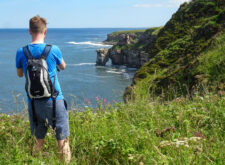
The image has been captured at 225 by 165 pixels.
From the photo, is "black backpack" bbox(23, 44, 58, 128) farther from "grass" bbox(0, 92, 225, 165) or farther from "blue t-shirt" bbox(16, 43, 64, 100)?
"grass" bbox(0, 92, 225, 165)

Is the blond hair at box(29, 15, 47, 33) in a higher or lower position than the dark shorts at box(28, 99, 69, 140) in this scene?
higher

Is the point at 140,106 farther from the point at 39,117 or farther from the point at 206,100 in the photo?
the point at 39,117

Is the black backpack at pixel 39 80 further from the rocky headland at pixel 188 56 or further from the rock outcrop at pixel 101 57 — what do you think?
the rock outcrop at pixel 101 57

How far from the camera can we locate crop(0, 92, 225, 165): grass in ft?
10.5

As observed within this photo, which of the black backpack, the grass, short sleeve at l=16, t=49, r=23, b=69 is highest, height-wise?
short sleeve at l=16, t=49, r=23, b=69

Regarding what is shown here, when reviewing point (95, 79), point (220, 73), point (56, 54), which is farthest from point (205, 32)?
point (95, 79)

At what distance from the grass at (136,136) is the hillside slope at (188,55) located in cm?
73

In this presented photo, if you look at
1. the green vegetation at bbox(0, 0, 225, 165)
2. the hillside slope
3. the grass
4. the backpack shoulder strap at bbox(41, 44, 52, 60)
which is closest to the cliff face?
the hillside slope

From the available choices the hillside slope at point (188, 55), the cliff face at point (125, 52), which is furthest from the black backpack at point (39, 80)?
the cliff face at point (125, 52)

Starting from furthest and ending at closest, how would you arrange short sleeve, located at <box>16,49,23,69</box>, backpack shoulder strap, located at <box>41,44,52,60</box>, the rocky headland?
the rocky headland < short sleeve, located at <box>16,49,23,69</box> < backpack shoulder strap, located at <box>41,44,52,60</box>

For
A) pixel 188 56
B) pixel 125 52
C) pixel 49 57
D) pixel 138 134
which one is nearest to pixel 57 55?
pixel 49 57

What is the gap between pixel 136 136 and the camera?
388cm

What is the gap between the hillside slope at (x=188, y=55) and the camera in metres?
11.1

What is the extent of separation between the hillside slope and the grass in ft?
2.38
